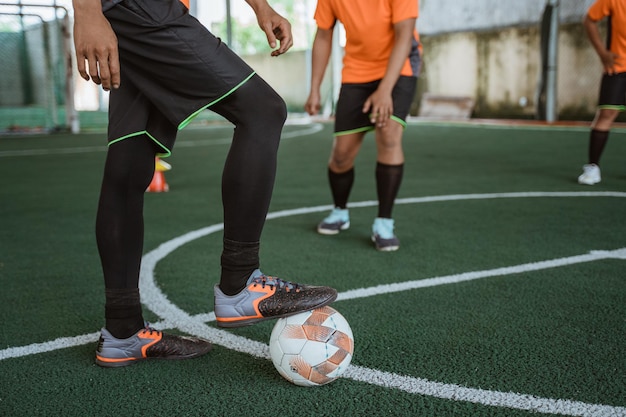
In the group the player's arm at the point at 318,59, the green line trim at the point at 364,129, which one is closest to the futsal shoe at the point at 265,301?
the green line trim at the point at 364,129

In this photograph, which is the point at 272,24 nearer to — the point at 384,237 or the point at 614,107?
the point at 384,237

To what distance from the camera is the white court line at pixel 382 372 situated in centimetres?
182

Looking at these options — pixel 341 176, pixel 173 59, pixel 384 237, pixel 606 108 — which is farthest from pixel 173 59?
pixel 606 108

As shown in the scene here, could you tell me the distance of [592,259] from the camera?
3.36 meters

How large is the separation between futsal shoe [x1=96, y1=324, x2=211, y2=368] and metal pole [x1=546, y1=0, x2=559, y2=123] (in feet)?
46.5

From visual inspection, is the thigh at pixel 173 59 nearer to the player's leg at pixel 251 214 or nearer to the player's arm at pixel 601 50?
the player's leg at pixel 251 214

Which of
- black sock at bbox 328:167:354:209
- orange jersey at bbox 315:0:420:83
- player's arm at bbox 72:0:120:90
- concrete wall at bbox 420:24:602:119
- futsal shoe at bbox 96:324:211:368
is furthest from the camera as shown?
concrete wall at bbox 420:24:602:119

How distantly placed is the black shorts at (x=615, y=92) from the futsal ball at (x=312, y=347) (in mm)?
4880

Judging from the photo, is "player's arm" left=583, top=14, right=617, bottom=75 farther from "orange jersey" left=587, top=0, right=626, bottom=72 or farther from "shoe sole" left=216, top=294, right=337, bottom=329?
"shoe sole" left=216, top=294, right=337, bottom=329

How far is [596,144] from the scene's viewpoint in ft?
19.8

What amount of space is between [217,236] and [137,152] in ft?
6.64

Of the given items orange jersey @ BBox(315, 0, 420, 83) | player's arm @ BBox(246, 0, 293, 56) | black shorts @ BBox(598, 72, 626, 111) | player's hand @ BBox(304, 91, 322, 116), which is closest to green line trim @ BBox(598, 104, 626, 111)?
black shorts @ BBox(598, 72, 626, 111)

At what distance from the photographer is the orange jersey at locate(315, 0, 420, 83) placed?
3865 mm

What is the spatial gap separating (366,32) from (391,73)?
40cm
